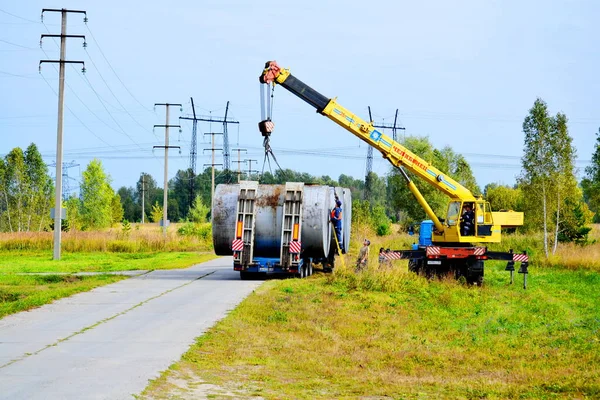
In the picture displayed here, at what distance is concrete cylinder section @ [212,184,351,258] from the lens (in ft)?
85.6

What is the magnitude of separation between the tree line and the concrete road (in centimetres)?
857

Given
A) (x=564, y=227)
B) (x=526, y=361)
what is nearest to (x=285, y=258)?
(x=526, y=361)

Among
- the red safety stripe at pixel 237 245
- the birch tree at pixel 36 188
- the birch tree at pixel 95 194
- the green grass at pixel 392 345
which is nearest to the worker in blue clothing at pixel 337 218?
the green grass at pixel 392 345

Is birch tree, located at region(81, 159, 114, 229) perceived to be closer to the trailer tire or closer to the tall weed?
the tall weed

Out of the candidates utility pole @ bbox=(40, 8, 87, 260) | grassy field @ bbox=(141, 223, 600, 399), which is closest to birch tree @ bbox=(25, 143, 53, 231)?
utility pole @ bbox=(40, 8, 87, 260)

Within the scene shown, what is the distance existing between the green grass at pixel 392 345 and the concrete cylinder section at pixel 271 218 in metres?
2.07

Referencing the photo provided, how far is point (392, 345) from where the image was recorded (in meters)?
14.8

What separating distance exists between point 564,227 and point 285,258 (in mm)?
24775

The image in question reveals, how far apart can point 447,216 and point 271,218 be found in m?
6.49

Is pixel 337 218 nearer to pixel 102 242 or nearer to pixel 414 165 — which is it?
pixel 414 165

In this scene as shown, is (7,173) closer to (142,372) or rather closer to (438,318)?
(438,318)

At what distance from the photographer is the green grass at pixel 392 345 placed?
36.2ft

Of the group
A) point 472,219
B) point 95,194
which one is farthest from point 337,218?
point 95,194

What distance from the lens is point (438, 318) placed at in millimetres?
18891
